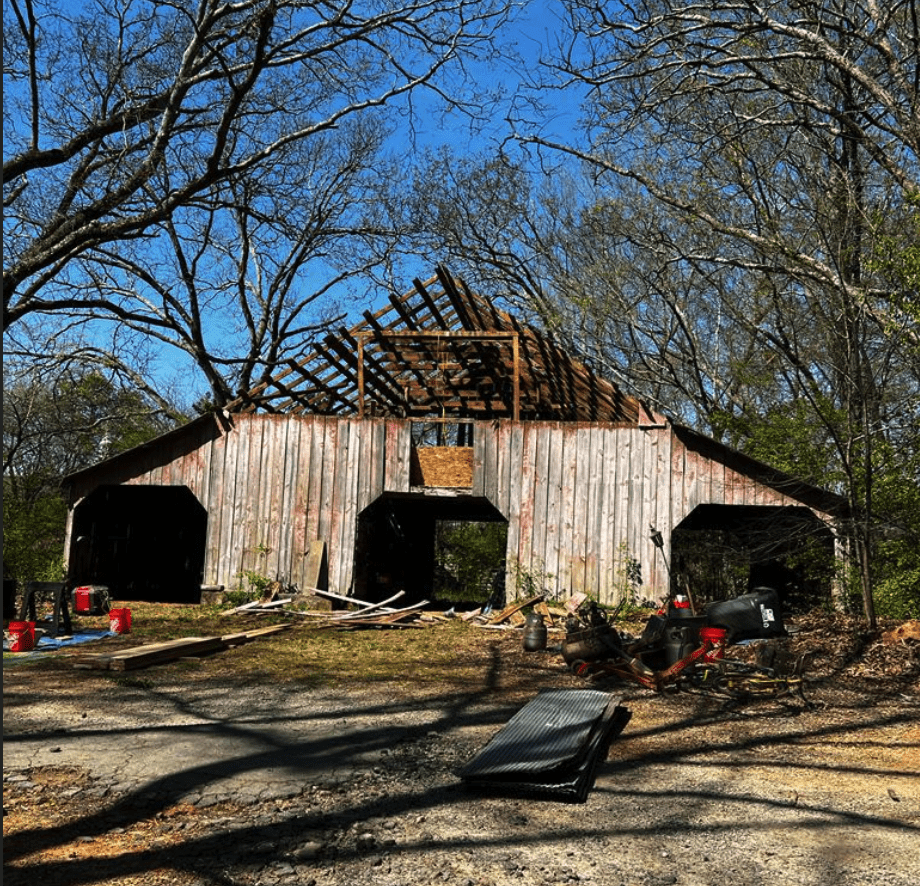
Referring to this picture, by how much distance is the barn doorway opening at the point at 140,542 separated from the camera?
1936cm

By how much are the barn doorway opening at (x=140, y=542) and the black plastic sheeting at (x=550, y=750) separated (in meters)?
13.8

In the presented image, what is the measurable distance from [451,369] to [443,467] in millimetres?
2555

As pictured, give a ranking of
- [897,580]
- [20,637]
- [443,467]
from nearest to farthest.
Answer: [20,637] < [897,580] < [443,467]

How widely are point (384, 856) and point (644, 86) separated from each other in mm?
13946

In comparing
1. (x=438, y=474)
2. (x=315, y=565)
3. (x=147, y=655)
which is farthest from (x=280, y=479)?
(x=147, y=655)

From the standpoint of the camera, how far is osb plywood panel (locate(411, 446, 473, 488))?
56.5ft

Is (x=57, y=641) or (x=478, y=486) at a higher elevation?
(x=478, y=486)

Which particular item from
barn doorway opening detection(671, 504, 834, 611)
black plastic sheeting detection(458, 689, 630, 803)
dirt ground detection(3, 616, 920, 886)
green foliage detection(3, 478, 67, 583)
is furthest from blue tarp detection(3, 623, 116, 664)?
barn doorway opening detection(671, 504, 834, 611)

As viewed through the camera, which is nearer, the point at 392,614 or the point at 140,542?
the point at 392,614

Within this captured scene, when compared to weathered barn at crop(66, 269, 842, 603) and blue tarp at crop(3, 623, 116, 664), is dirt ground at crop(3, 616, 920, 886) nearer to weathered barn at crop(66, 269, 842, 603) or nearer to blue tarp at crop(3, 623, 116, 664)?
blue tarp at crop(3, 623, 116, 664)

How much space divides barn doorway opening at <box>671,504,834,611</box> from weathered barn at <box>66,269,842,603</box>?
1.13 ft

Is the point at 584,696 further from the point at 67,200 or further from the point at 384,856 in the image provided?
the point at 67,200

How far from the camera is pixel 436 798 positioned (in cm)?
562

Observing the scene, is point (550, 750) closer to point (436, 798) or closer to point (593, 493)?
point (436, 798)
